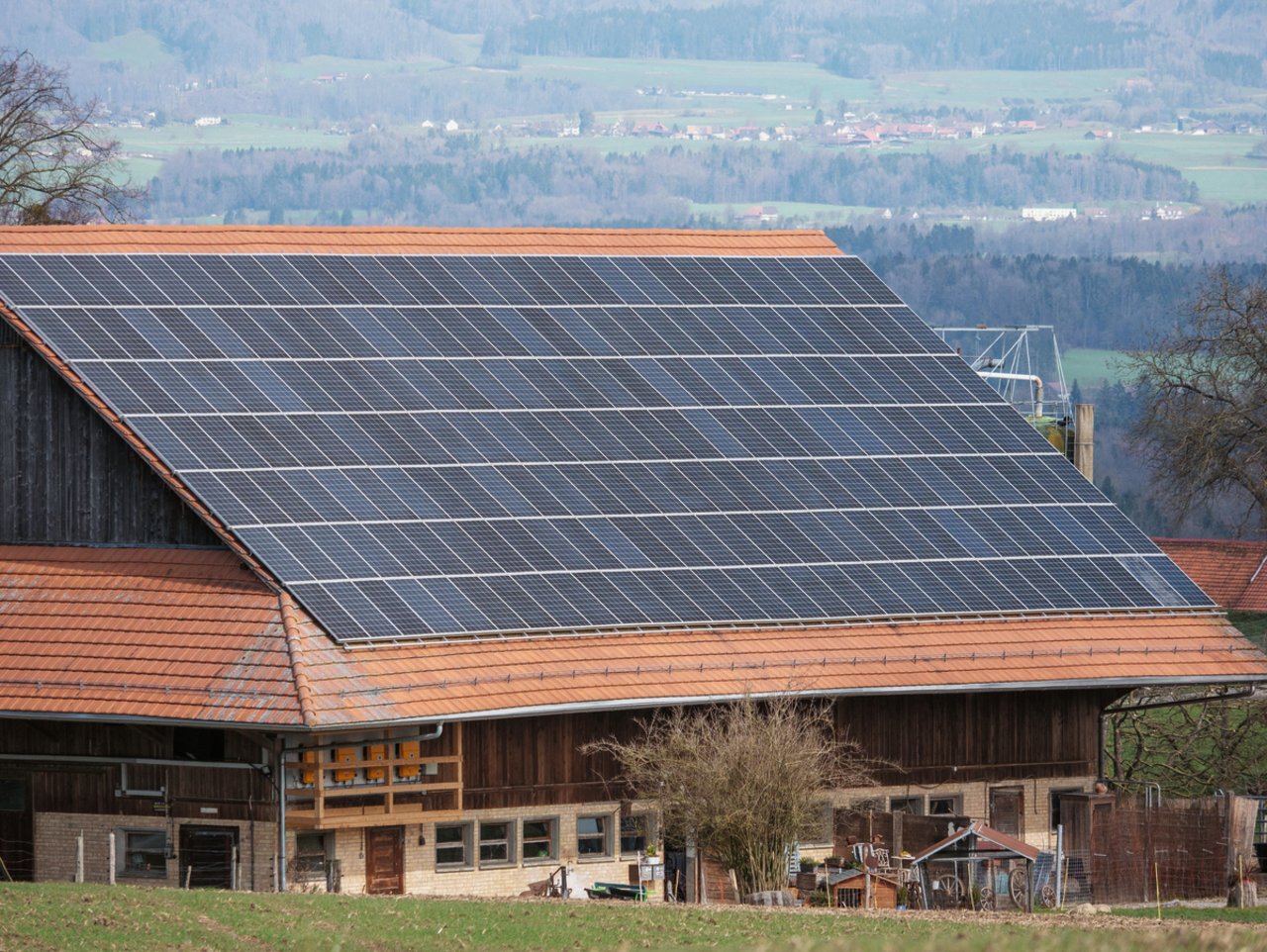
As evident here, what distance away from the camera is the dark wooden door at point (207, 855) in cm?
4019

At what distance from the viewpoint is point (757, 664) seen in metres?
42.8

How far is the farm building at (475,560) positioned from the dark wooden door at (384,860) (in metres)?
0.05

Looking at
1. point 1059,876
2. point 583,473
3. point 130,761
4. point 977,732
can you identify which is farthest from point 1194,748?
point 130,761

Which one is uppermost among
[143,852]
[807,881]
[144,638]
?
[144,638]

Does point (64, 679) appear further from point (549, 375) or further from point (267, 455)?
point (549, 375)

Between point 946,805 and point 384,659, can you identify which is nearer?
point 384,659

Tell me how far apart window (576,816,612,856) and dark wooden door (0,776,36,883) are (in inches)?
340

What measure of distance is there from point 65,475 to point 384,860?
9.03m

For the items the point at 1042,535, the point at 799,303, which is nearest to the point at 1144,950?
the point at 1042,535

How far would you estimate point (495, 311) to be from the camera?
49406mm

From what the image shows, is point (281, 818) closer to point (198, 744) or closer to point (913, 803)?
point (198, 744)

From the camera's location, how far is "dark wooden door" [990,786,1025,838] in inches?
1810

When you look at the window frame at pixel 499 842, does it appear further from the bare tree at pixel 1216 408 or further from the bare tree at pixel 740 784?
the bare tree at pixel 1216 408

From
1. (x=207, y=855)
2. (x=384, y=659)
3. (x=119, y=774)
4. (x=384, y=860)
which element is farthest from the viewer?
(x=119, y=774)
